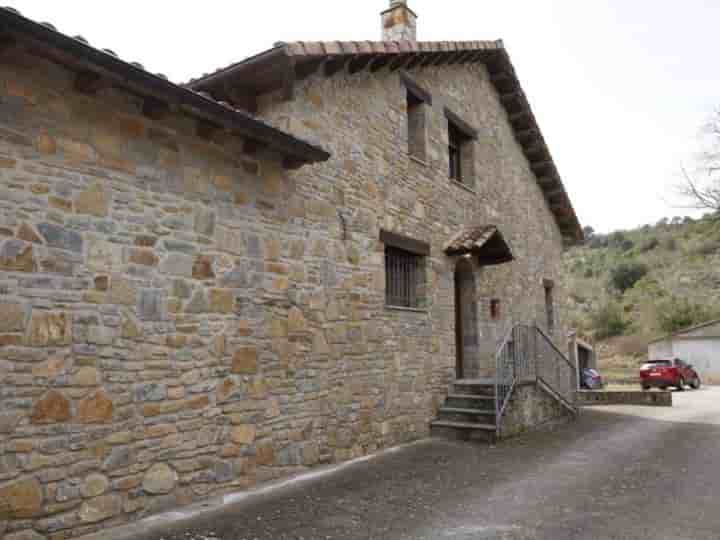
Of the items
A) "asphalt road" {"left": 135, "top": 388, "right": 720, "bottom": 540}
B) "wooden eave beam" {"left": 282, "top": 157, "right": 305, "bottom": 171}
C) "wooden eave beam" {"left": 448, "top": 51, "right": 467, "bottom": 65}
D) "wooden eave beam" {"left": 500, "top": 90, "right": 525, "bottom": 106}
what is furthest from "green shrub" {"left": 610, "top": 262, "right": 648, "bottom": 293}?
"wooden eave beam" {"left": 282, "top": 157, "right": 305, "bottom": 171}

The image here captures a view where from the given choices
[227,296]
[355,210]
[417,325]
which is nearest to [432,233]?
[417,325]

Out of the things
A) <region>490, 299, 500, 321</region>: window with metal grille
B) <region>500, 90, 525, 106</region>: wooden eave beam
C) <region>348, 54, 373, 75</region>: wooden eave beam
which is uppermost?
<region>500, 90, 525, 106</region>: wooden eave beam

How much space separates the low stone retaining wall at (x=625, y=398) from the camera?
14.2 m

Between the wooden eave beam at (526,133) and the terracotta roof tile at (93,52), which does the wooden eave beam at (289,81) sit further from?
the wooden eave beam at (526,133)

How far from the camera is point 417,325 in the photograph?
8281 millimetres

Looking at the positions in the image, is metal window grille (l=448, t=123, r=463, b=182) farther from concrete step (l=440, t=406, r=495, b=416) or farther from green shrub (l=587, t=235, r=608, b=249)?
green shrub (l=587, t=235, r=608, b=249)

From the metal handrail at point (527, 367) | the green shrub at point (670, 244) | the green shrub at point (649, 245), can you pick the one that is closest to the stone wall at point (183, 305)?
the metal handrail at point (527, 367)

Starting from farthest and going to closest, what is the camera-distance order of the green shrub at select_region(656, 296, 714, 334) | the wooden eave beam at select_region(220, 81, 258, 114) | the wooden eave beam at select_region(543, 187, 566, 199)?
the green shrub at select_region(656, 296, 714, 334) < the wooden eave beam at select_region(543, 187, 566, 199) < the wooden eave beam at select_region(220, 81, 258, 114)

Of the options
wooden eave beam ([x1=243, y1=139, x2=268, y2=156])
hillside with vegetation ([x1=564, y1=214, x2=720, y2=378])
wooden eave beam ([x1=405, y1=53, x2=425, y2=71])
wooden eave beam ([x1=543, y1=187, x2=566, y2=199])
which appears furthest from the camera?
hillside with vegetation ([x1=564, y1=214, x2=720, y2=378])

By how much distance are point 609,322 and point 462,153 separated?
3325 centimetres

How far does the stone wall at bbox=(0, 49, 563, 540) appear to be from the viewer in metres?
3.91

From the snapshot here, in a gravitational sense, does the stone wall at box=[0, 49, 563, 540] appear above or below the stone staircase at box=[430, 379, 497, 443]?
above

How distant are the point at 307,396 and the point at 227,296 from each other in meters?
1.53

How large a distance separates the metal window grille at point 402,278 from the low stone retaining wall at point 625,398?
26.4ft
